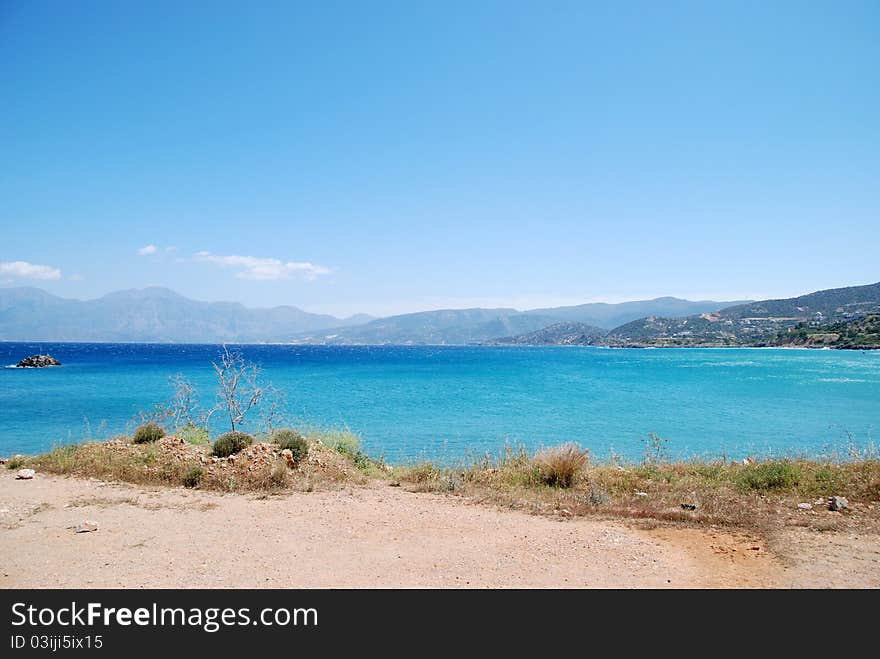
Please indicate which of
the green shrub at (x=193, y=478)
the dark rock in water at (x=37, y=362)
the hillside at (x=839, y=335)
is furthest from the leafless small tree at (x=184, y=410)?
the hillside at (x=839, y=335)

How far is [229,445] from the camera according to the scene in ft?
39.1

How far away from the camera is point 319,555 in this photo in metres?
6.74

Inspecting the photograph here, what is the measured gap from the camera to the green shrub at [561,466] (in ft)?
34.6

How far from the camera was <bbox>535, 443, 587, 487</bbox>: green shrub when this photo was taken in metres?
10.5

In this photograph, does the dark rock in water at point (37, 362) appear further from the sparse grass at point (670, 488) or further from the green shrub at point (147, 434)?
the sparse grass at point (670, 488)

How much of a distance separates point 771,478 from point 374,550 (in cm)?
809

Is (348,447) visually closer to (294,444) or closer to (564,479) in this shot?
(294,444)

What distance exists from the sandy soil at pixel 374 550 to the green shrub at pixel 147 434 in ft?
13.3

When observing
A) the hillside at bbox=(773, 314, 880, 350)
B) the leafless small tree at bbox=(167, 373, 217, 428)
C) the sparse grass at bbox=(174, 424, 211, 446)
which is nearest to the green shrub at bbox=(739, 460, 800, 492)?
the leafless small tree at bbox=(167, 373, 217, 428)

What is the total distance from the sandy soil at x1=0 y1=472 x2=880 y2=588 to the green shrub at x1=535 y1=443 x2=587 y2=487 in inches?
86.1

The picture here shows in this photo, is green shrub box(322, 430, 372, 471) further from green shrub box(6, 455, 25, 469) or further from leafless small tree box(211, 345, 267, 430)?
green shrub box(6, 455, 25, 469)

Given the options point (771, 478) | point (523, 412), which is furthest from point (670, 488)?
point (523, 412)
